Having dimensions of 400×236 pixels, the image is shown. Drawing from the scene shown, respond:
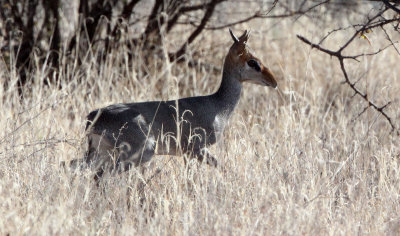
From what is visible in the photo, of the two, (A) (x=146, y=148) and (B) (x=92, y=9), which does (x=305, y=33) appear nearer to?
(B) (x=92, y=9)

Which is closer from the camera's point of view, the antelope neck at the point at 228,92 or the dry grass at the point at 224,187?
the dry grass at the point at 224,187

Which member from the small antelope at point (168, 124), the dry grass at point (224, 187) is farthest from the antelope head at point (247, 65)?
the dry grass at point (224, 187)

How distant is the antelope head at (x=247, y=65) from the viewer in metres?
4.91

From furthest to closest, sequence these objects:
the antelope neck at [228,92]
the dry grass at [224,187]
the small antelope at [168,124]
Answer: the antelope neck at [228,92], the small antelope at [168,124], the dry grass at [224,187]

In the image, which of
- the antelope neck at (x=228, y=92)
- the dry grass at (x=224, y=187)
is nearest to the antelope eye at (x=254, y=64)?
the antelope neck at (x=228, y=92)

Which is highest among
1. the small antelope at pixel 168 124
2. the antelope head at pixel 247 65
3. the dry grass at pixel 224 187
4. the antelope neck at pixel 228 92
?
the antelope head at pixel 247 65

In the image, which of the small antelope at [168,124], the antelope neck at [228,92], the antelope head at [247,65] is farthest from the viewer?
the antelope neck at [228,92]

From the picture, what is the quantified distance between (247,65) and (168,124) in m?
0.75

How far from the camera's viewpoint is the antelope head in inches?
193

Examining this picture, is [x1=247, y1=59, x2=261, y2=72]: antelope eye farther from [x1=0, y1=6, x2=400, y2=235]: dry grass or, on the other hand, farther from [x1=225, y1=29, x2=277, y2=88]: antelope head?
[x1=0, y1=6, x2=400, y2=235]: dry grass

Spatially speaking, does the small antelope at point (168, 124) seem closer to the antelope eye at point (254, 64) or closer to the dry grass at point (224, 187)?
the antelope eye at point (254, 64)

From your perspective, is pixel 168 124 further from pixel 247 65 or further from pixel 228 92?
pixel 247 65

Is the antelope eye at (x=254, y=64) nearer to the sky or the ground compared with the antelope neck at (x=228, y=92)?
nearer to the sky

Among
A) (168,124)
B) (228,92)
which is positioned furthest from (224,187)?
(228,92)
